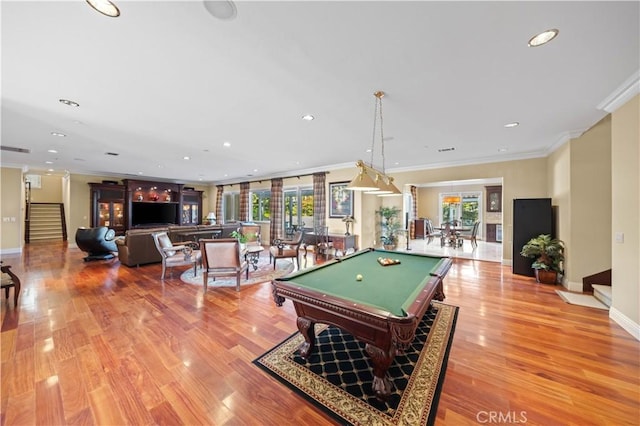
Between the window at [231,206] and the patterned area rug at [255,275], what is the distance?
19.0ft

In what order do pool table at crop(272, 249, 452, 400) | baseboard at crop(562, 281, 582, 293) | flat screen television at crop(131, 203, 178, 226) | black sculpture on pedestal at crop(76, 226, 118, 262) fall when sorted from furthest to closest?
flat screen television at crop(131, 203, 178, 226) → black sculpture on pedestal at crop(76, 226, 118, 262) → baseboard at crop(562, 281, 582, 293) → pool table at crop(272, 249, 452, 400)

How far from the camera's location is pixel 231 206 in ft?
38.1

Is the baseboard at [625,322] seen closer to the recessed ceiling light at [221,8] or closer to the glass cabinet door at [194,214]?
the recessed ceiling light at [221,8]

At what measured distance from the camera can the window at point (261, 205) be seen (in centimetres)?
997

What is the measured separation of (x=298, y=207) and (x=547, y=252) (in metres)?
6.83

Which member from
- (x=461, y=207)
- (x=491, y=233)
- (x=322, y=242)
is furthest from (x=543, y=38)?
(x=461, y=207)

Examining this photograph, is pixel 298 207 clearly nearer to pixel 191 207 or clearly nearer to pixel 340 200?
pixel 340 200

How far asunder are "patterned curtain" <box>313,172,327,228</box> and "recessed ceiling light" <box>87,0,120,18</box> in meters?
6.25

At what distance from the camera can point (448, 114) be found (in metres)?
3.37

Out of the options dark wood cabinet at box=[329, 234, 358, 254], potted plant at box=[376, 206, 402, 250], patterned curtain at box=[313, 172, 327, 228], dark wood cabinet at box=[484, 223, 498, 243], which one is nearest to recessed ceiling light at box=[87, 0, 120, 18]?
dark wood cabinet at box=[329, 234, 358, 254]

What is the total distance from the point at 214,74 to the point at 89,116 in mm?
2626

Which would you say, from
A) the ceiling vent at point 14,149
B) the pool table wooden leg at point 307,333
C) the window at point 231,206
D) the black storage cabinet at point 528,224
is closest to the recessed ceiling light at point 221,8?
the pool table wooden leg at point 307,333

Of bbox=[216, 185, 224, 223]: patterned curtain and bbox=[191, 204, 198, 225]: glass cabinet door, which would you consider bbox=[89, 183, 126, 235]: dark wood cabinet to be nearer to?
bbox=[191, 204, 198, 225]: glass cabinet door

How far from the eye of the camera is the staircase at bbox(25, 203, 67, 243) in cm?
954
